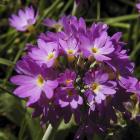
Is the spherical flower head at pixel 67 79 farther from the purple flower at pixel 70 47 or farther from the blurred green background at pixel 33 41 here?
the blurred green background at pixel 33 41

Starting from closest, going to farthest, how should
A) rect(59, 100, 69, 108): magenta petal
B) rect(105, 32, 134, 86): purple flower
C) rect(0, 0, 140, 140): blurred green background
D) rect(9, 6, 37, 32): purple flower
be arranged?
rect(59, 100, 69, 108): magenta petal
rect(105, 32, 134, 86): purple flower
rect(0, 0, 140, 140): blurred green background
rect(9, 6, 37, 32): purple flower

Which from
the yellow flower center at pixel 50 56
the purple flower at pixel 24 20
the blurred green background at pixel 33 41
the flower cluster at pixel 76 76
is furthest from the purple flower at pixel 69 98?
the purple flower at pixel 24 20

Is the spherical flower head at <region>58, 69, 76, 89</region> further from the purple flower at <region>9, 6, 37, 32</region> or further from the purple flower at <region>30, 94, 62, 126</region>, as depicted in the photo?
the purple flower at <region>9, 6, 37, 32</region>

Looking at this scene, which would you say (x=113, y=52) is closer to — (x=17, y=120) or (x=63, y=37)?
(x=63, y=37)

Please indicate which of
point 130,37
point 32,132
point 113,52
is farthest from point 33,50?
point 130,37

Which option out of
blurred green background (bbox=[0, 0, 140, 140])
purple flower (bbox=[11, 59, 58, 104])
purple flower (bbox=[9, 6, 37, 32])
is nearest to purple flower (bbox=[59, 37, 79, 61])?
purple flower (bbox=[11, 59, 58, 104])

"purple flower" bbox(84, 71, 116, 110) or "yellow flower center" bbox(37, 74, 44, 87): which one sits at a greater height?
"yellow flower center" bbox(37, 74, 44, 87)
